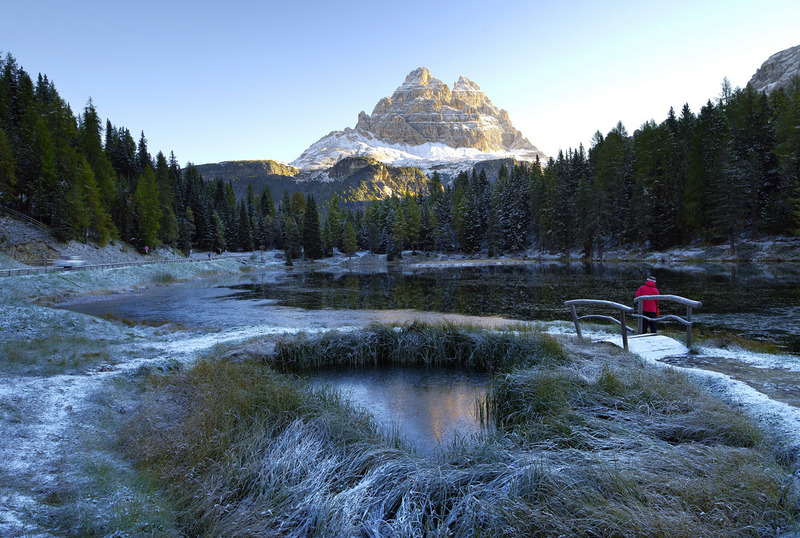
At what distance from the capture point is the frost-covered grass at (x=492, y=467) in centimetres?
372

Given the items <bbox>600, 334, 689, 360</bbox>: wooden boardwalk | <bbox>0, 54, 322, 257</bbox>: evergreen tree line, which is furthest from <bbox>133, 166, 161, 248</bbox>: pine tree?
<bbox>600, 334, 689, 360</bbox>: wooden boardwalk

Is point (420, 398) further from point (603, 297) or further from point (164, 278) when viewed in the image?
point (164, 278)

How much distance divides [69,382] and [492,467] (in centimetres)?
797

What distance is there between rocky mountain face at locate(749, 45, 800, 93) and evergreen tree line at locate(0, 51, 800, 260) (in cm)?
11231

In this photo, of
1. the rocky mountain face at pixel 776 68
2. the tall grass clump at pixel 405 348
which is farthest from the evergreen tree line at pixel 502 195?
the rocky mountain face at pixel 776 68

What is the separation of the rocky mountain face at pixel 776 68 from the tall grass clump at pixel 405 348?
586 ft

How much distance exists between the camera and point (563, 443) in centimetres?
558

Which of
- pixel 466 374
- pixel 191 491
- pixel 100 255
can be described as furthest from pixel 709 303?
pixel 100 255

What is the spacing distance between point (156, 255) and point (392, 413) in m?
67.0

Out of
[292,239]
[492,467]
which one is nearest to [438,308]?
[492,467]

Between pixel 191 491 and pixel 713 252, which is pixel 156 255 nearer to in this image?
pixel 191 491

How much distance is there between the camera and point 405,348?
1287 centimetres

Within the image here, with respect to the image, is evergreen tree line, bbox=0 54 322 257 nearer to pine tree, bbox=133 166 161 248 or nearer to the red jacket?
pine tree, bbox=133 166 161 248

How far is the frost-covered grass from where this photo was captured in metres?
3.72
